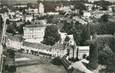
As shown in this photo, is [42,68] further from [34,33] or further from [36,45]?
[34,33]

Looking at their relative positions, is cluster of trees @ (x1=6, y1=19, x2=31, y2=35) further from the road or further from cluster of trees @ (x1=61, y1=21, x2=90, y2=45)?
the road

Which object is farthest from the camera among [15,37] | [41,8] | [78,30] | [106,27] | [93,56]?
[41,8]

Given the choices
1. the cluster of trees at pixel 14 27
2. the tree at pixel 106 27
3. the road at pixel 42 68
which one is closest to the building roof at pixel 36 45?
the road at pixel 42 68

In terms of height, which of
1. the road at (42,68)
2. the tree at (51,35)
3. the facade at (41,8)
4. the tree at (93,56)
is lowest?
the road at (42,68)

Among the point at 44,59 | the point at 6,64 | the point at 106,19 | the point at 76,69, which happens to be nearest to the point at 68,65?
the point at 76,69

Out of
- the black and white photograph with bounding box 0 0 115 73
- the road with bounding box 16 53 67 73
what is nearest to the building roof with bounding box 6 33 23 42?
the black and white photograph with bounding box 0 0 115 73

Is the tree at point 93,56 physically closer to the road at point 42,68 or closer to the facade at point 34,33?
the road at point 42,68

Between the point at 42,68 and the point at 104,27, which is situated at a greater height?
the point at 104,27

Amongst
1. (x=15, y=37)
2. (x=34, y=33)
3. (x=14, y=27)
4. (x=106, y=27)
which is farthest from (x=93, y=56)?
(x=14, y=27)
